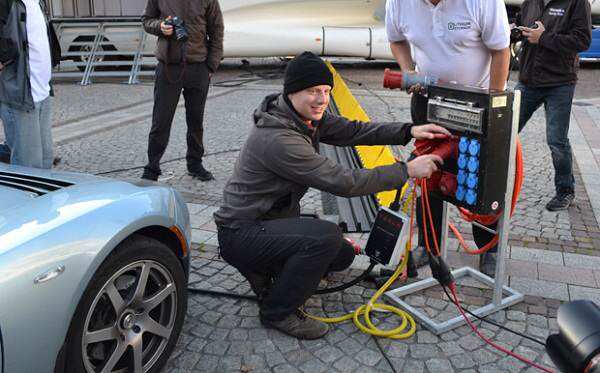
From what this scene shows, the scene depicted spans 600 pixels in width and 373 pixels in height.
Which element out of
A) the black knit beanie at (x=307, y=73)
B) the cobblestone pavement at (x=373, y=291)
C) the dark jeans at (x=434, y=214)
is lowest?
the cobblestone pavement at (x=373, y=291)

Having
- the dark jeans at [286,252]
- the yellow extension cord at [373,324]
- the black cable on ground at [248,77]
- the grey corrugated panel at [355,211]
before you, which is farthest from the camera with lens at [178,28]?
the black cable on ground at [248,77]

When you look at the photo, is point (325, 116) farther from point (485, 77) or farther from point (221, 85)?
point (221, 85)

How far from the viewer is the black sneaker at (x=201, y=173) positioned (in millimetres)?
5895

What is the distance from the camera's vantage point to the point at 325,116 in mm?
3467

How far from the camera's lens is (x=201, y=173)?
590 cm

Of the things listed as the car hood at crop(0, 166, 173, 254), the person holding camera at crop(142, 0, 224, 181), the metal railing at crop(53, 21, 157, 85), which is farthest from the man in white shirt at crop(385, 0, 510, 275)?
the metal railing at crop(53, 21, 157, 85)

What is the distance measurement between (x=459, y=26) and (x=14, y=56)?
9.90 feet

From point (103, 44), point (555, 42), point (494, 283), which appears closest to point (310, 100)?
point (494, 283)

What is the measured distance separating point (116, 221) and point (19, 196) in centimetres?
44

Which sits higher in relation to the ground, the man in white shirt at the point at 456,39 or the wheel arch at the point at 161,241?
the man in white shirt at the point at 456,39

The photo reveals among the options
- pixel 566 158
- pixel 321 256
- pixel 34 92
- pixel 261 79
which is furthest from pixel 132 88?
pixel 321 256

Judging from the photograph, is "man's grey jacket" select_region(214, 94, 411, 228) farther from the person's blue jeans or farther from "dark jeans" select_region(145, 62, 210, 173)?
"dark jeans" select_region(145, 62, 210, 173)

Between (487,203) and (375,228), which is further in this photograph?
Answer: (375,228)

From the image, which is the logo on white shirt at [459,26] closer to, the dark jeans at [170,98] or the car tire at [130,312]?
the car tire at [130,312]
